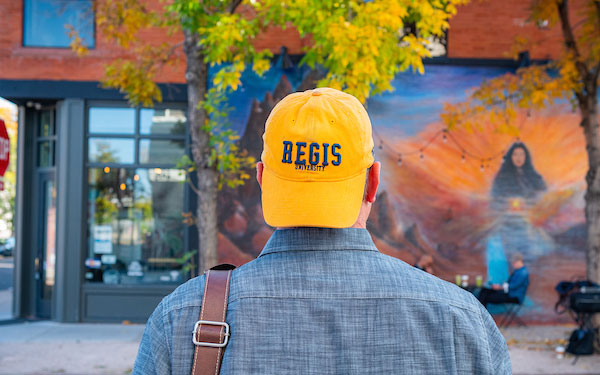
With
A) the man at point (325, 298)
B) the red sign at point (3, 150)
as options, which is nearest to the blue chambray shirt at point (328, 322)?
the man at point (325, 298)

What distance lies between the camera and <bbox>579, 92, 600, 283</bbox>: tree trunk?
31.4 feet

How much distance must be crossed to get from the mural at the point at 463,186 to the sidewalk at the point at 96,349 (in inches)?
56.5

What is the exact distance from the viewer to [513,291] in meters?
11.4

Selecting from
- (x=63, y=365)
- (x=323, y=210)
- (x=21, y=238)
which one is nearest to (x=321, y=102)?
(x=323, y=210)

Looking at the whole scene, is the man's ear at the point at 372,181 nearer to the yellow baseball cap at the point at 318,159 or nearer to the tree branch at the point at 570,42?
the yellow baseball cap at the point at 318,159

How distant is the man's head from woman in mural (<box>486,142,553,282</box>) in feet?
0.30

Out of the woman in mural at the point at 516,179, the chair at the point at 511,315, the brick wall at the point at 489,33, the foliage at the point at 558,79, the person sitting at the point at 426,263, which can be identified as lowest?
the chair at the point at 511,315

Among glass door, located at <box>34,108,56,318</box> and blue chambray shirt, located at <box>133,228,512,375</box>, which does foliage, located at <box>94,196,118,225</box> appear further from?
blue chambray shirt, located at <box>133,228,512,375</box>

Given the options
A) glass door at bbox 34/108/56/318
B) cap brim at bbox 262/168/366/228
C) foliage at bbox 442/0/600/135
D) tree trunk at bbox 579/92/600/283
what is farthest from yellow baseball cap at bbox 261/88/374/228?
glass door at bbox 34/108/56/318

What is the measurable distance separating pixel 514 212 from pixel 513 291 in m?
1.57

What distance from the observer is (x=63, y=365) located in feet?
28.6

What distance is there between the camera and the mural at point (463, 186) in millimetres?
12047

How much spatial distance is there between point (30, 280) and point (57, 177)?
86.8 inches

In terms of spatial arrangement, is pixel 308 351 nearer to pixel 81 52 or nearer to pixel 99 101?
pixel 81 52
